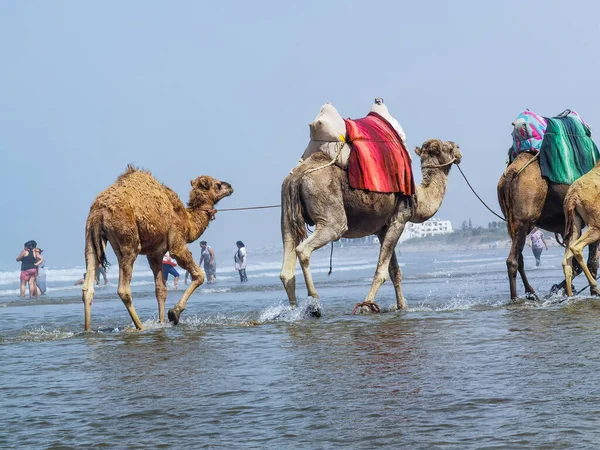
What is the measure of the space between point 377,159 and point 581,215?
8.13 feet

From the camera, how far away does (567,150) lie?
1170cm

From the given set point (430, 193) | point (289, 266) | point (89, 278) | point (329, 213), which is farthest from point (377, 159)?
point (89, 278)

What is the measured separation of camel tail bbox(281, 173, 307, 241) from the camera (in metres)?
10.4

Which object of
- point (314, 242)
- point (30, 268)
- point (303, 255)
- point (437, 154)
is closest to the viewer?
point (303, 255)

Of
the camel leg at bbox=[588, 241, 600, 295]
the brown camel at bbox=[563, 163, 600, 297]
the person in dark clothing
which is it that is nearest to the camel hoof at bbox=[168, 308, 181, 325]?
the brown camel at bbox=[563, 163, 600, 297]

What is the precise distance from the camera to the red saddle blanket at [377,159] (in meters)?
10.5

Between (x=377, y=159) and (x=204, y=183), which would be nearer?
(x=377, y=159)

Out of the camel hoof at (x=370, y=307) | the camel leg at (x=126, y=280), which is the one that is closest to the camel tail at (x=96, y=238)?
the camel leg at (x=126, y=280)

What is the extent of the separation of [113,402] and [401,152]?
631 centimetres

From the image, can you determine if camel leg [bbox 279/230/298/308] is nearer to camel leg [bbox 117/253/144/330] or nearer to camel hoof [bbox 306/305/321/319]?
camel hoof [bbox 306/305/321/319]

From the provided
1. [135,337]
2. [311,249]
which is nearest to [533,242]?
[311,249]

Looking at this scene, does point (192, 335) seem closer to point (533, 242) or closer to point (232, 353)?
point (232, 353)

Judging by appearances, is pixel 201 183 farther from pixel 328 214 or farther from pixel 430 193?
pixel 430 193

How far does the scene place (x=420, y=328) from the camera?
8.48m
